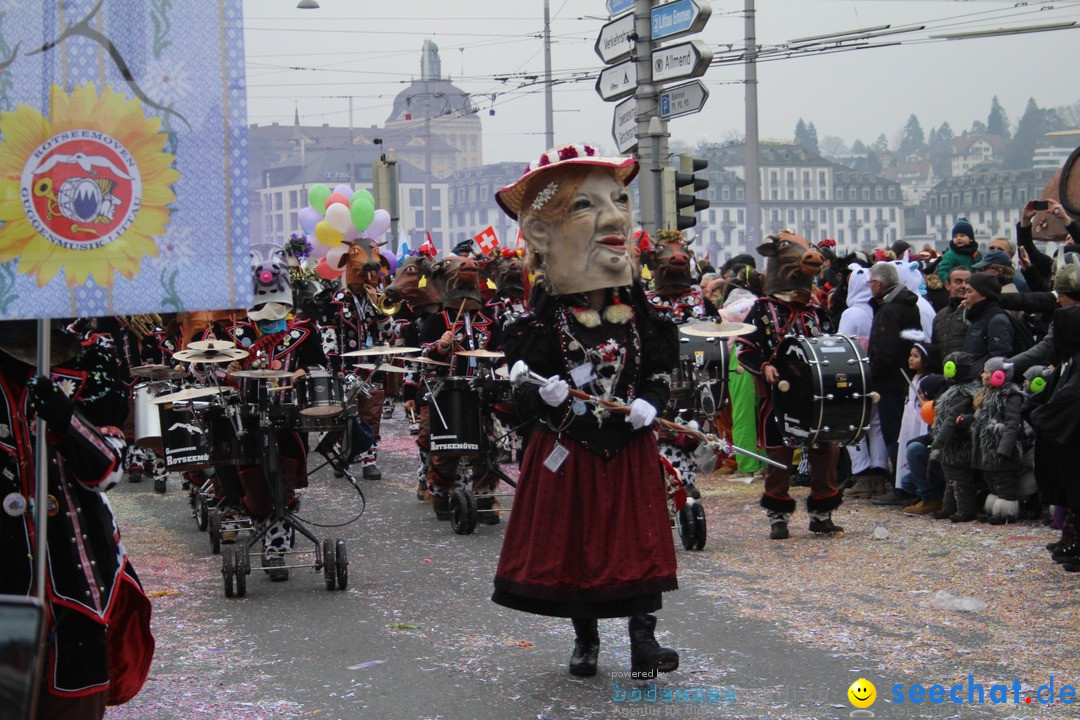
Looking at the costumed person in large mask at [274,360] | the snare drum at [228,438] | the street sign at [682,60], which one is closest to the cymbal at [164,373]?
the costumed person in large mask at [274,360]

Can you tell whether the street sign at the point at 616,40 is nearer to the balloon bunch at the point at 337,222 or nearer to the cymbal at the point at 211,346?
the balloon bunch at the point at 337,222

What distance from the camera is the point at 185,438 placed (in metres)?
8.88

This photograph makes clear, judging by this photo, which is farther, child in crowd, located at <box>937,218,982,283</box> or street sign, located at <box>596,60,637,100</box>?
street sign, located at <box>596,60,637,100</box>

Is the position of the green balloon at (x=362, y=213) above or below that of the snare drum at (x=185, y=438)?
above

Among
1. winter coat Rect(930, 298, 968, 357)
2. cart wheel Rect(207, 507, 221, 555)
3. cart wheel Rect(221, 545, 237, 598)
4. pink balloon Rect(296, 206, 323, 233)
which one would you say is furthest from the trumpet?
pink balloon Rect(296, 206, 323, 233)

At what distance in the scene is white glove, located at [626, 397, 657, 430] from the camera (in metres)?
6.23

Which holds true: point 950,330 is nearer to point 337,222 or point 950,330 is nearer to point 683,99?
point 683,99

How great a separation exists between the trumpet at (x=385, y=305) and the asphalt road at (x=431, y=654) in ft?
16.1

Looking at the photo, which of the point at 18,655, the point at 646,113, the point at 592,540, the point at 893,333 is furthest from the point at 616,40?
the point at 18,655

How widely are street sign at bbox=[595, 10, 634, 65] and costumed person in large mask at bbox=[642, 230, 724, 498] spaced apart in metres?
2.03

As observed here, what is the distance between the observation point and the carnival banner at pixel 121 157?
380cm

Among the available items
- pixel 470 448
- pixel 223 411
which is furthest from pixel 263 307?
pixel 470 448

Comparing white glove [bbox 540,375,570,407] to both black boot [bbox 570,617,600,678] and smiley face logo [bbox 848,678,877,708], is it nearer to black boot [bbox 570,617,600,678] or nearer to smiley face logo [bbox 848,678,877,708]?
black boot [bbox 570,617,600,678]

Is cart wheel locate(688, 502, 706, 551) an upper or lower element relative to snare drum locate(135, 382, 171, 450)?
lower
